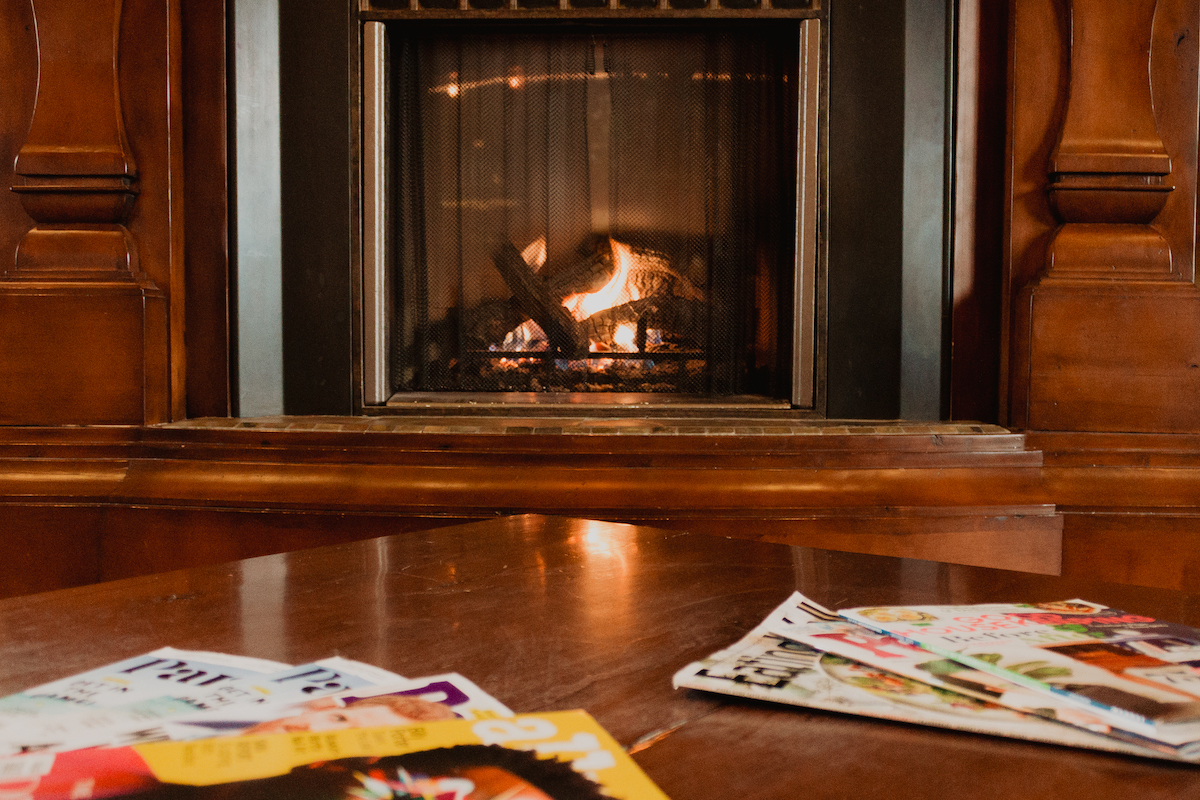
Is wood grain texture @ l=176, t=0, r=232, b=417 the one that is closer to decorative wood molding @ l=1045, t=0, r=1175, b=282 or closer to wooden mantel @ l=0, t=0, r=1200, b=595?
wooden mantel @ l=0, t=0, r=1200, b=595

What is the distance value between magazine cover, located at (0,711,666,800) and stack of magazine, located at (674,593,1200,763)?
125 mm

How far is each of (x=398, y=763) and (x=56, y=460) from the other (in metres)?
1.97

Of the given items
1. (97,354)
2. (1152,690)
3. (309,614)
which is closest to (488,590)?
(309,614)

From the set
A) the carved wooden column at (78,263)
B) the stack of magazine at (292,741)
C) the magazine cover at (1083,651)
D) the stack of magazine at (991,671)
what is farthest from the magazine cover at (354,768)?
the carved wooden column at (78,263)

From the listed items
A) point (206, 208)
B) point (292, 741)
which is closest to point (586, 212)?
point (206, 208)

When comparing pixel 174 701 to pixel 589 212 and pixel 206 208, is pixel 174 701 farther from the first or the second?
pixel 589 212

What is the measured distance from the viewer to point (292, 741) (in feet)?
1.43

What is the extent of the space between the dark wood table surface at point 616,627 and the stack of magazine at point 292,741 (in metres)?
0.03

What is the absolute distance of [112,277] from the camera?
6.82ft

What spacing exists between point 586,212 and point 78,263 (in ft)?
4.02

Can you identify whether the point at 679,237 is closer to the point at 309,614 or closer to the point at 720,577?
the point at 720,577

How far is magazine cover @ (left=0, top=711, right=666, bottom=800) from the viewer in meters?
0.39

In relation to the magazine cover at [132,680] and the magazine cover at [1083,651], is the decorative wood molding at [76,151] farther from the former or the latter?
the magazine cover at [1083,651]

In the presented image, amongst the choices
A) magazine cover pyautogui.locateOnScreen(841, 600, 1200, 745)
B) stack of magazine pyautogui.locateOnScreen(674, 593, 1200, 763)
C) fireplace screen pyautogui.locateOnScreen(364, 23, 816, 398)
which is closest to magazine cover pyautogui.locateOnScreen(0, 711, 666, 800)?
stack of magazine pyautogui.locateOnScreen(674, 593, 1200, 763)
